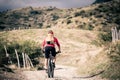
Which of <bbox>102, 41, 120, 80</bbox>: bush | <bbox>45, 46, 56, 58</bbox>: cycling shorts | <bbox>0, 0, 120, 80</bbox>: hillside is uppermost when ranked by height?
<bbox>45, 46, 56, 58</bbox>: cycling shorts

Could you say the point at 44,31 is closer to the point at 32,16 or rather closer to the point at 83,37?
the point at 83,37

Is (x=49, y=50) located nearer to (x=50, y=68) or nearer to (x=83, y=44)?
(x=50, y=68)

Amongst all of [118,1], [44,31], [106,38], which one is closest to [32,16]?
[118,1]

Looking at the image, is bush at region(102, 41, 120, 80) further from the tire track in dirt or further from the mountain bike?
the mountain bike

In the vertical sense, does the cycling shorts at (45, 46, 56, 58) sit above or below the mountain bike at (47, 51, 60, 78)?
above

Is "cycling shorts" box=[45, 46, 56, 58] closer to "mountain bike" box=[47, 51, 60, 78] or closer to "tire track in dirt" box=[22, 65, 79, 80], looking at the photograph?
"mountain bike" box=[47, 51, 60, 78]

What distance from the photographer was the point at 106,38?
39.0 m

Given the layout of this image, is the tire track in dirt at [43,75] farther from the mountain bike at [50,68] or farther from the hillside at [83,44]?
the mountain bike at [50,68]

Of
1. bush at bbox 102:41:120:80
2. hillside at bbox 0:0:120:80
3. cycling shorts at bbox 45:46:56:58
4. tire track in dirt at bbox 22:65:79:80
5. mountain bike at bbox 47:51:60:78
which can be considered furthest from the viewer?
hillside at bbox 0:0:120:80

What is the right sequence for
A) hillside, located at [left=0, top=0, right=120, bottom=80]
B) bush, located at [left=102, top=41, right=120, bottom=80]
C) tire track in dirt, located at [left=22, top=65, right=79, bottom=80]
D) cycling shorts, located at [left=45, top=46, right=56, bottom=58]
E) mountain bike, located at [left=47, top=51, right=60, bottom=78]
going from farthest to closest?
1. hillside, located at [left=0, top=0, right=120, bottom=80]
2. tire track in dirt, located at [left=22, top=65, right=79, bottom=80]
3. mountain bike, located at [left=47, top=51, right=60, bottom=78]
4. cycling shorts, located at [left=45, top=46, right=56, bottom=58]
5. bush, located at [left=102, top=41, right=120, bottom=80]

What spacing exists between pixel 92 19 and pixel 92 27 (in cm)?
864

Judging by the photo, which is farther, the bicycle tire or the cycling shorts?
the bicycle tire

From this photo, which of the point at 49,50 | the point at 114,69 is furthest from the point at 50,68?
the point at 114,69

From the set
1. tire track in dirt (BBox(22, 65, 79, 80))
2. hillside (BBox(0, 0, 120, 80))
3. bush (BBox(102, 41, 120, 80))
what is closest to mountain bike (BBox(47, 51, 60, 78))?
tire track in dirt (BBox(22, 65, 79, 80))
